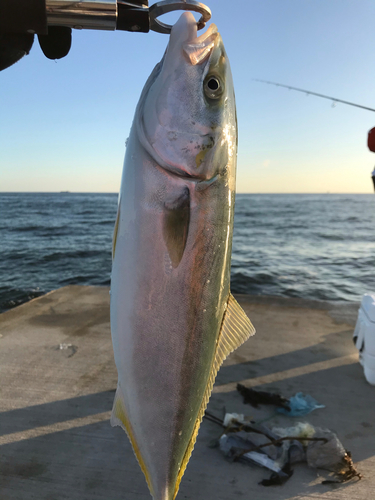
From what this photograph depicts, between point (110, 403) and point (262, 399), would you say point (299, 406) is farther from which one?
point (110, 403)

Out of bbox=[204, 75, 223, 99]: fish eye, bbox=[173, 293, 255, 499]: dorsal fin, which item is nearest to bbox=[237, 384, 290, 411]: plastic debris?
bbox=[173, 293, 255, 499]: dorsal fin

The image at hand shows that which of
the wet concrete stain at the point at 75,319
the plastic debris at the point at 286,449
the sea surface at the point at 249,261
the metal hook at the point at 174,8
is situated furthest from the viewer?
the sea surface at the point at 249,261

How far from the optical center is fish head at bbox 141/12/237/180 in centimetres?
129

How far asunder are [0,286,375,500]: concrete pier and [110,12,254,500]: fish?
187cm

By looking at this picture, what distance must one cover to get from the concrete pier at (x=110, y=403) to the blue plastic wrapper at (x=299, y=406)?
0.07m

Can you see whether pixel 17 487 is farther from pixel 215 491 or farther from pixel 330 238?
pixel 330 238

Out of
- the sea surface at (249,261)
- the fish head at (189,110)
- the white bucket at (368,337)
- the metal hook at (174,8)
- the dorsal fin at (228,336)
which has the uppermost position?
the metal hook at (174,8)

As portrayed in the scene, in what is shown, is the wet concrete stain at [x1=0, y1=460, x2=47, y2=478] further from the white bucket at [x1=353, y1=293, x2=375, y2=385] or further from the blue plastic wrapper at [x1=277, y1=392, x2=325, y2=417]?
the white bucket at [x1=353, y1=293, x2=375, y2=385]

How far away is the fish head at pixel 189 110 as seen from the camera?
4.23 feet

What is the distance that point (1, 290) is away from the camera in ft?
41.0

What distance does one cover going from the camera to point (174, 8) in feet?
4.12

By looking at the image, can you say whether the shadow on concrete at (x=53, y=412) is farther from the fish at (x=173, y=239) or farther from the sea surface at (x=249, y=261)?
the sea surface at (x=249, y=261)

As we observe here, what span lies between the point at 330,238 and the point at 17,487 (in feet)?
90.3

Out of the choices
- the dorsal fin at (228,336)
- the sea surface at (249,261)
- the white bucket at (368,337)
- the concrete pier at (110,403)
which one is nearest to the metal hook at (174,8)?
the dorsal fin at (228,336)
